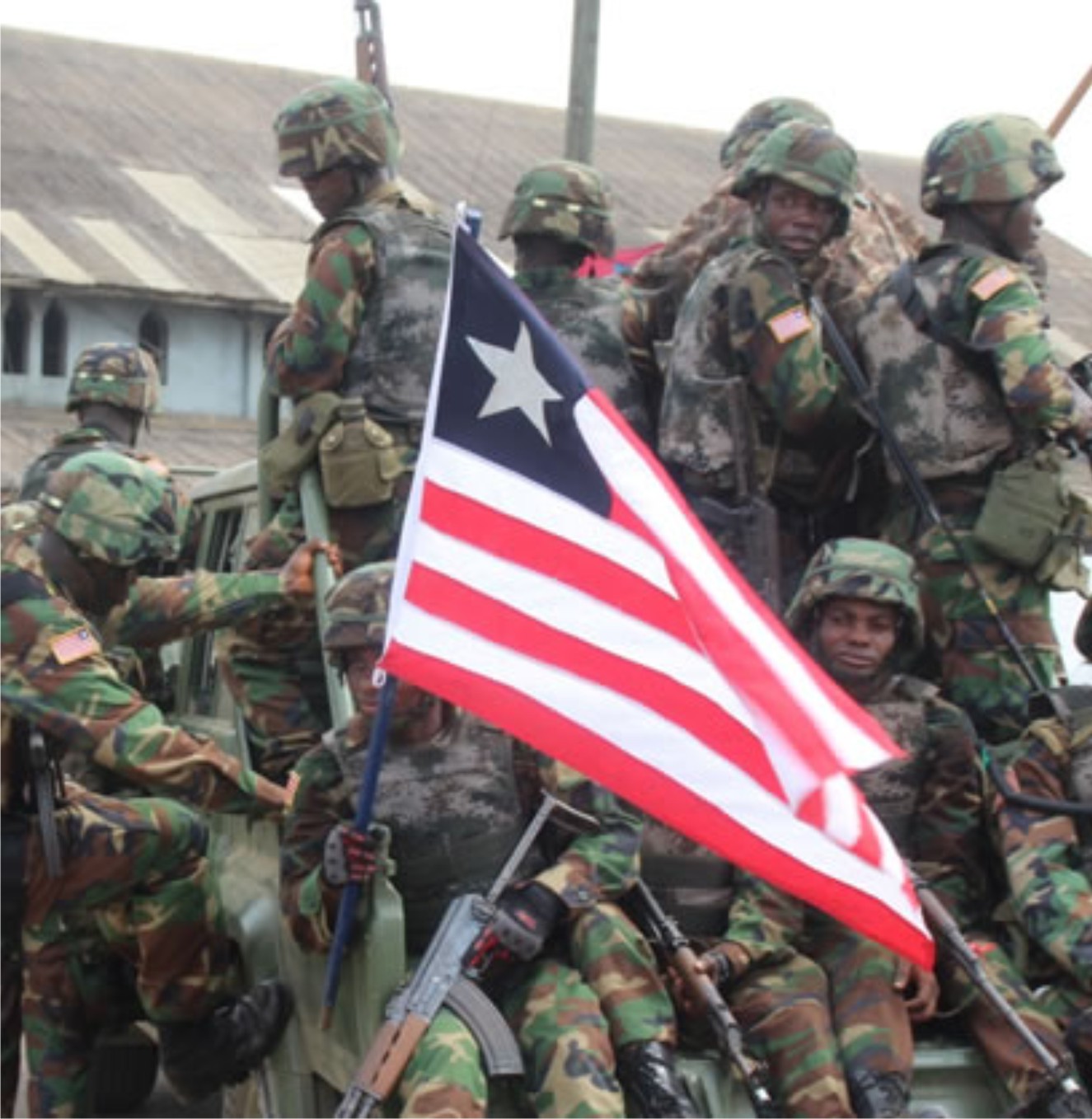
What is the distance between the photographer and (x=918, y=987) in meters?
5.53

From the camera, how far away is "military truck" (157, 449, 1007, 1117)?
5137 millimetres

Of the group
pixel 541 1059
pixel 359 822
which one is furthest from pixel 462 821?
pixel 541 1059

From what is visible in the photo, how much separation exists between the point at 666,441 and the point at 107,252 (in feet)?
83.8

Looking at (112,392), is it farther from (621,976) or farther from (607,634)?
(607,634)

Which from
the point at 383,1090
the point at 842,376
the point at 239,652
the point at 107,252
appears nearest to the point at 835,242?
the point at 842,376

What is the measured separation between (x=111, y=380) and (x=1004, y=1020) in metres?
4.69

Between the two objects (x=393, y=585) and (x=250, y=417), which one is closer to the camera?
(x=393, y=585)

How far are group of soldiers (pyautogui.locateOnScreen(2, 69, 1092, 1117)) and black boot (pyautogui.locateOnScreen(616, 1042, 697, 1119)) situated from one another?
11mm

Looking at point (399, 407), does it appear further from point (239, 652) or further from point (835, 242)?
point (835, 242)

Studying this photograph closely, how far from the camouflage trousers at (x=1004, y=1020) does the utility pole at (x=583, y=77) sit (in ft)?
20.1

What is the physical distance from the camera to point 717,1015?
5.14 meters

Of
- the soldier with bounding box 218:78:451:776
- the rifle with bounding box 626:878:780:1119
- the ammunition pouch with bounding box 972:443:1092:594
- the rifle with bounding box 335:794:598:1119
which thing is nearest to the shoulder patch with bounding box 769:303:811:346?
the ammunition pouch with bounding box 972:443:1092:594

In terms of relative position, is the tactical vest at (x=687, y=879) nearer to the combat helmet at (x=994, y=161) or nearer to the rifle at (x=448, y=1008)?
the rifle at (x=448, y=1008)

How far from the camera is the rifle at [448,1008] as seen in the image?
4848 millimetres
